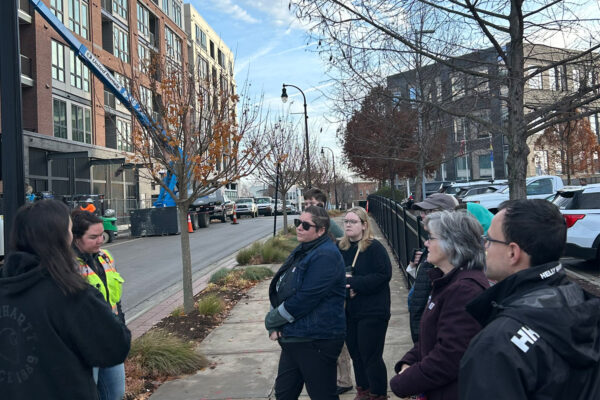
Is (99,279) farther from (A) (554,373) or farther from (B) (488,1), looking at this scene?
(B) (488,1)

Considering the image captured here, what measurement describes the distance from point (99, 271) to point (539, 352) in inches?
112

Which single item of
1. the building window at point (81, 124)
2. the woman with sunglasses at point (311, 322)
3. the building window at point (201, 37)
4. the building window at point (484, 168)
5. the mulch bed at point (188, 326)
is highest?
the building window at point (201, 37)

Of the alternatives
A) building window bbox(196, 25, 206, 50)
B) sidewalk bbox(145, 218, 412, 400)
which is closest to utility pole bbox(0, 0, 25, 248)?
sidewalk bbox(145, 218, 412, 400)

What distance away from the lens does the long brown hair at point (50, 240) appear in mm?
2078

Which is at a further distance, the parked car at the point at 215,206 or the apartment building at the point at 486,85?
the parked car at the point at 215,206

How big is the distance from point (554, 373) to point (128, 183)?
1468 inches

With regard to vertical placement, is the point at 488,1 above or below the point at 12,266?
above

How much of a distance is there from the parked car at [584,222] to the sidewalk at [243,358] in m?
4.28

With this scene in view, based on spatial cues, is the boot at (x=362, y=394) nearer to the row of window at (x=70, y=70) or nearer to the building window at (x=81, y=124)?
the row of window at (x=70, y=70)

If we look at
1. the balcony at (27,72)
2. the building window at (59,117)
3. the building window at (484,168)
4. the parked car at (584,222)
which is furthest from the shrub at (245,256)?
the building window at (484,168)

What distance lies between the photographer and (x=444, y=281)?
2.54 m

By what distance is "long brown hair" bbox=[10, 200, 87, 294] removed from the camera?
2.08 metres

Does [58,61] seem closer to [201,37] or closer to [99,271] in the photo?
[99,271]

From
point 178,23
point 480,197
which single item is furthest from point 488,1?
point 178,23
